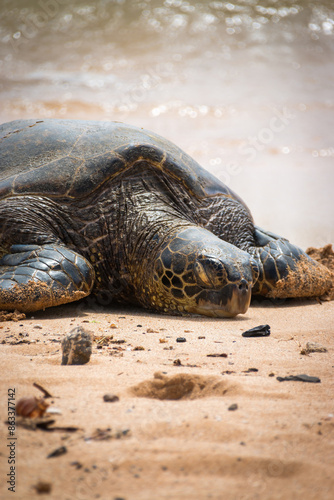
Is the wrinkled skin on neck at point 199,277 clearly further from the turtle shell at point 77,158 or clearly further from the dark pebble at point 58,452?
the dark pebble at point 58,452

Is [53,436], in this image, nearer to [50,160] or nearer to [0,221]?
[0,221]

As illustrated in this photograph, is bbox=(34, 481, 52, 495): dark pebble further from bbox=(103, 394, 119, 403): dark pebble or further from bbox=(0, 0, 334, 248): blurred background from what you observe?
bbox=(0, 0, 334, 248): blurred background

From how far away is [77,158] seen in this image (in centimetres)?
427

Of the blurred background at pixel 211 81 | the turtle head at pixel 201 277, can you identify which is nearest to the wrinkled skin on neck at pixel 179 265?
the turtle head at pixel 201 277

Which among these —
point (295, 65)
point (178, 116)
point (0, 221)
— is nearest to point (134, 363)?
point (0, 221)

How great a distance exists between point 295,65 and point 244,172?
12709mm

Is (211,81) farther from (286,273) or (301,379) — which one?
(301,379)

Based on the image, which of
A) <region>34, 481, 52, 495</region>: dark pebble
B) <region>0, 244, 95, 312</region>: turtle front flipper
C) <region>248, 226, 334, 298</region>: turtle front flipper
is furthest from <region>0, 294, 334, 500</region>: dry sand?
<region>248, 226, 334, 298</region>: turtle front flipper

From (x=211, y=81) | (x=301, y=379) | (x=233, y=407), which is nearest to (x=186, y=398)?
(x=233, y=407)

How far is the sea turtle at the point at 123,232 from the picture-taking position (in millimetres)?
3725

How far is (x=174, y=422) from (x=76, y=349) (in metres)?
0.80

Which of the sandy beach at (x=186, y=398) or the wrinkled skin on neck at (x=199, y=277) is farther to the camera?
the wrinkled skin on neck at (x=199, y=277)

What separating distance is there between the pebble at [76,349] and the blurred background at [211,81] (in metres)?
5.54

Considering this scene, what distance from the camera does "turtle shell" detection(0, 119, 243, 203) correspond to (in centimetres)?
418
